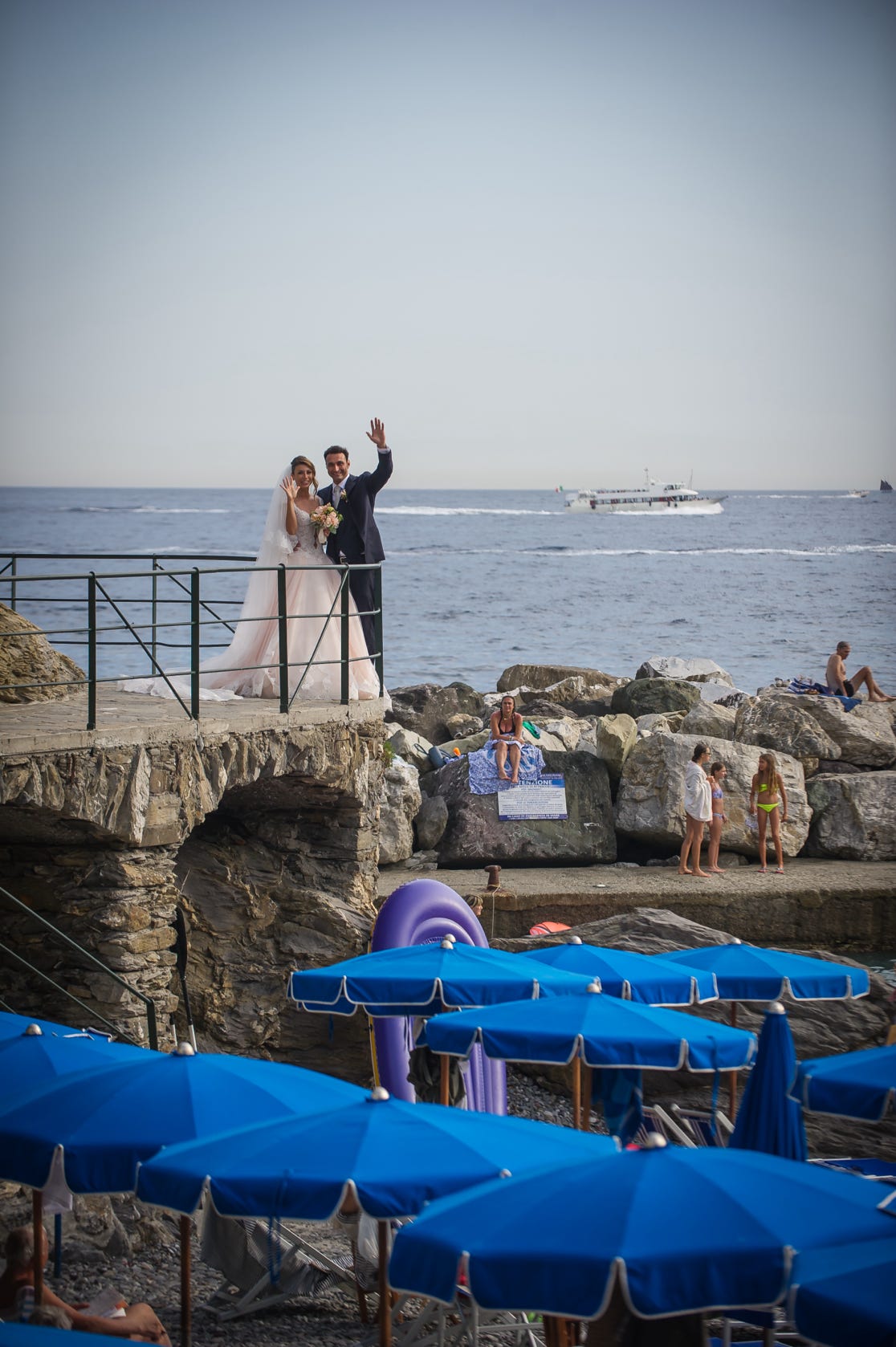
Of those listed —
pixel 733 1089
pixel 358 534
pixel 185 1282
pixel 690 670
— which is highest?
pixel 358 534

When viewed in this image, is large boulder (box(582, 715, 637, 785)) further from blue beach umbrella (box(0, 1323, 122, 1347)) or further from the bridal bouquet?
blue beach umbrella (box(0, 1323, 122, 1347))

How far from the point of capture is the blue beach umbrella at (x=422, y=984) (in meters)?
8.48

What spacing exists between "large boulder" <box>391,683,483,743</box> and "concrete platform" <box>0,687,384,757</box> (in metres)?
10.8

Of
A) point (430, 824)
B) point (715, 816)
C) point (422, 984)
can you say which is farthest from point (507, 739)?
point (422, 984)

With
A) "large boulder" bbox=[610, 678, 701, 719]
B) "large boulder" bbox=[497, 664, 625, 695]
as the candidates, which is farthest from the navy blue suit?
"large boulder" bbox=[497, 664, 625, 695]

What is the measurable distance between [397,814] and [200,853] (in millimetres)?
5137

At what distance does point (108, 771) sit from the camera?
8.73 m

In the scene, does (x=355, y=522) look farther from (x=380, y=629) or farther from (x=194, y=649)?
(x=194, y=649)

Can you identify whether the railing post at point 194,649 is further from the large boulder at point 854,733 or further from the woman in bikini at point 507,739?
the large boulder at point 854,733

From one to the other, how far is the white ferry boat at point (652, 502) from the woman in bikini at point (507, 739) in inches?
4079

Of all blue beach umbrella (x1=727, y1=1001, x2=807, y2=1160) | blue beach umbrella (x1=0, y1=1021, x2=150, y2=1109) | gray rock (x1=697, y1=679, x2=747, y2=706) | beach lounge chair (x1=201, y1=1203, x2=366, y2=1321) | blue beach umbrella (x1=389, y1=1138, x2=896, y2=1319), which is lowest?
beach lounge chair (x1=201, y1=1203, x2=366, y2=1321)

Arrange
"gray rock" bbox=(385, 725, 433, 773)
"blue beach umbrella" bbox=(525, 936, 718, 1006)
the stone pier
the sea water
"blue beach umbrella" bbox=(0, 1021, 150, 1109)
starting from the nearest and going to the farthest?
"blue beach umbrella" bbox=(0, 1021, 150, 1109) < the stone pier < "blue beach umbrella" bbox=(525, 936, 718, 1006) < "gray rock" bbox=(385, 725, 433, 773) < the sea water

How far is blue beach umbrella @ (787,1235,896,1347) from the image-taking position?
Answer: 13.1ft

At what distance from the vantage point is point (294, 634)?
36.6 feet
